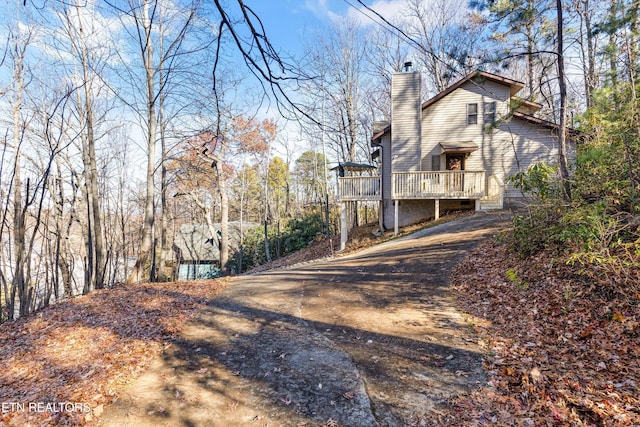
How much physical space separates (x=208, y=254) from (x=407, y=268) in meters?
17.6

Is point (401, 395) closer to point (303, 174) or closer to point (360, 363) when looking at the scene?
point (360, 363)

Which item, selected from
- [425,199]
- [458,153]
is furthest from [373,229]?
[458,153]

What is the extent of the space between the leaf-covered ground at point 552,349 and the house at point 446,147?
29.7ft

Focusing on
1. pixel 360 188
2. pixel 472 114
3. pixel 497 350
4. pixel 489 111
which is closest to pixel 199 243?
pixel 360 188

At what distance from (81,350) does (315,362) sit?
294cm

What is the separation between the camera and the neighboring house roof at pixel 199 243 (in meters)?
21.3

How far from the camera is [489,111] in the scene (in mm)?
14875

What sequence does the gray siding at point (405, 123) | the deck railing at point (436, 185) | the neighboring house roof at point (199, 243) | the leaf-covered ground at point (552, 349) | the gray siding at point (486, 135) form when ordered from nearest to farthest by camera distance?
the leaf-covered ground at point (552, 349), the deck railing at point (436, 185), the gray siding at point (486, 135), the gray siding at point (405, 123), the neighboring house roof at point (199, 243)

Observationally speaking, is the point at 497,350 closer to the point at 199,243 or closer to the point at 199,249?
the point at 199,249

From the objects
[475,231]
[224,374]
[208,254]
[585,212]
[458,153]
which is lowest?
[208,254]

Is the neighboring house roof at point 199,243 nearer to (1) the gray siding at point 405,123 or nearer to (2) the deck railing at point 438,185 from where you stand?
(2) the deck railing at point 438,185

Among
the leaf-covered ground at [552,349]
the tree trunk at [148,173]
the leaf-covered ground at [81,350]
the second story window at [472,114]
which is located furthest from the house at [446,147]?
the leaf-covered ground at [81,350]

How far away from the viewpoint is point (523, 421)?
243 centimetres

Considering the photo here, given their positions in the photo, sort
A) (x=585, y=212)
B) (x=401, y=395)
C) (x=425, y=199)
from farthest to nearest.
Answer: (x=425, y=199), (x=585, y=212), (x=401, y=395)
